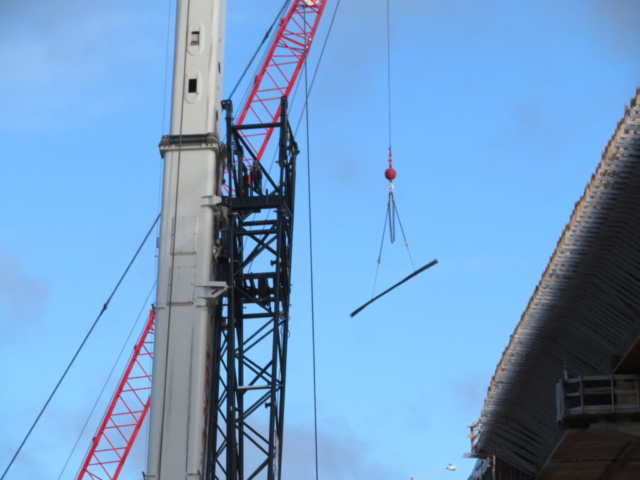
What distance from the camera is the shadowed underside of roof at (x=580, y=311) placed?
3900 cm

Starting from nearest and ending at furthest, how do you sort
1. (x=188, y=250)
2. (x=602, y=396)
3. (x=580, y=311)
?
(x=188, y=250), (x=602, y=396), (x=580, y=311)

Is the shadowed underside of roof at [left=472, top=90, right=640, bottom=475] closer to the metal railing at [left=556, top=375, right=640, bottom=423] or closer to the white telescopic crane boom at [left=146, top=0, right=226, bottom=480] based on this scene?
the metal railing at [left=556, top=375, right=640, bottom=423]

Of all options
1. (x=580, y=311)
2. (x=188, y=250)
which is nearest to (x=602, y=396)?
(x=580, y=311)

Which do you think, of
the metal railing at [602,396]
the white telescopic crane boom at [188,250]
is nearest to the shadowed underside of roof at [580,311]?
the metal railing at [602,396]

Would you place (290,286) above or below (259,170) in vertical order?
below

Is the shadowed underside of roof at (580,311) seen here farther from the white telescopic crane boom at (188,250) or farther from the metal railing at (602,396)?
the white telescopic crane boom at (188,250)

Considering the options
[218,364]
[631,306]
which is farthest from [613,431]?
[218,364]

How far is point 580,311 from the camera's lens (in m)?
46.7

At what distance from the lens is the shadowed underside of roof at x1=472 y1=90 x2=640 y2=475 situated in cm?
3900

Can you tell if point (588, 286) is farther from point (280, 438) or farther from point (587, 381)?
point (280, 438)

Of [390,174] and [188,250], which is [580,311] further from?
[188,250]

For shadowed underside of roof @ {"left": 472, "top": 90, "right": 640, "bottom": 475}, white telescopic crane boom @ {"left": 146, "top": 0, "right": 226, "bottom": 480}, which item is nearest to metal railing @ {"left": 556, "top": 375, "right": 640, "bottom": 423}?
shadowed underside of roof @ {"left": 472, "top": 90, "right": 640, "bottom": 475}

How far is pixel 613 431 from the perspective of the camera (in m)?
44.9

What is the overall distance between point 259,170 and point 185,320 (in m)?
6.11
